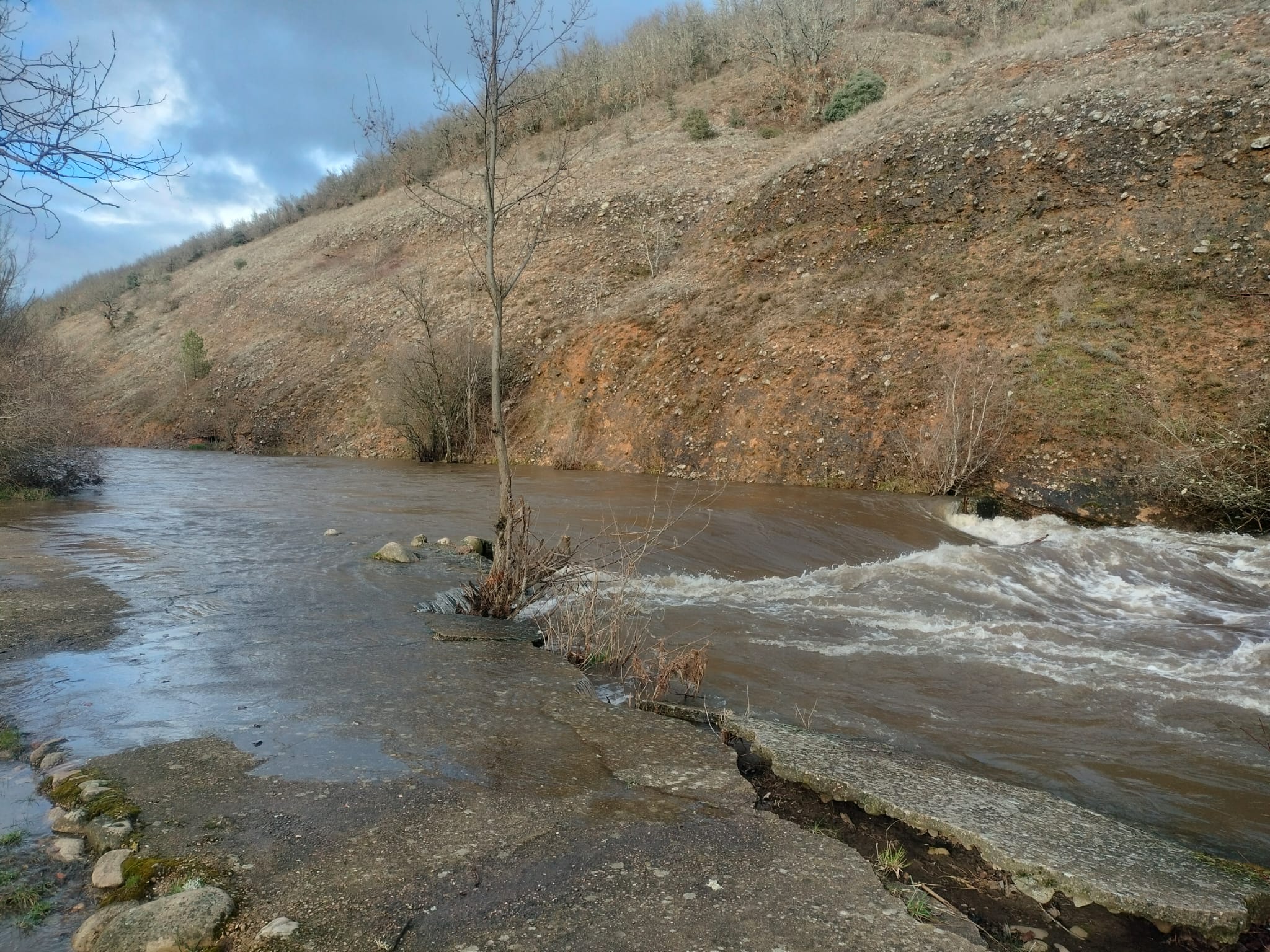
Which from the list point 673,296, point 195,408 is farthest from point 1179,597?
point 195,408

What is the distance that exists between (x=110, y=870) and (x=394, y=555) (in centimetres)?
630

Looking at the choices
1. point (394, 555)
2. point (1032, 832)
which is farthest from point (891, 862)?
point (394, 555)

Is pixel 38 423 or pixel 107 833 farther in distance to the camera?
pixel 38 423

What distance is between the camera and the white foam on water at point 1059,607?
639 centimetres

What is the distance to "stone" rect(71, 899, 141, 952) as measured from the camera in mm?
2332

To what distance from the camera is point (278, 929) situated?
2383 millimetres

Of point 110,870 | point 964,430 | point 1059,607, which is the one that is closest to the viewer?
point 110,870

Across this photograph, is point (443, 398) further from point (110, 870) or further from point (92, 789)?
point (110, 870)

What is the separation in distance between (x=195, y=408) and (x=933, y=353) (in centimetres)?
2948

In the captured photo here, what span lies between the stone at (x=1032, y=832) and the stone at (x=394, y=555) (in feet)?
18.5

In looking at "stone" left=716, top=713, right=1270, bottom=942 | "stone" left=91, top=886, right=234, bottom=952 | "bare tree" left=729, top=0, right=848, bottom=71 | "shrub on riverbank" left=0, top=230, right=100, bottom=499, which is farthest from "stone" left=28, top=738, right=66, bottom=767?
"bare tree" left=729, top=0, right=848, bottom=71

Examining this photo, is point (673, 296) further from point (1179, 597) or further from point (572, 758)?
point (572, 758)

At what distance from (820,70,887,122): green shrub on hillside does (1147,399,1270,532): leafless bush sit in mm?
23638

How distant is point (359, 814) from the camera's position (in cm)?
311
